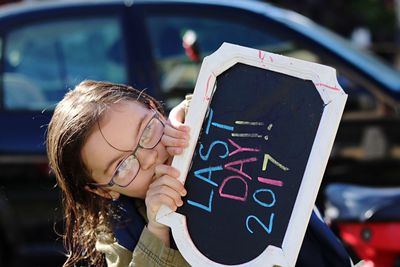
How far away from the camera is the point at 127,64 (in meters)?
4.16

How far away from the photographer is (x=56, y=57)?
425 centimetres

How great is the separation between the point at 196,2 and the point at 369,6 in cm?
1035

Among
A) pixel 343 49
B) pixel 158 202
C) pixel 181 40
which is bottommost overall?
pixel 158 202

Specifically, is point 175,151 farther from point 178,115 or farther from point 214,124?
point 178,115

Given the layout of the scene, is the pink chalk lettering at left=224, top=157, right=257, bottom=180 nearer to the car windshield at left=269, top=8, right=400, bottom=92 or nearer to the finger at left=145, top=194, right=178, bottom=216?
the finger at left=145, top=194, right=178, bottom=216

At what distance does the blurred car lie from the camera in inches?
161

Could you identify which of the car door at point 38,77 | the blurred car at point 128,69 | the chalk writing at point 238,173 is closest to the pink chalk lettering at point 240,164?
the chalk writing at point 238,173

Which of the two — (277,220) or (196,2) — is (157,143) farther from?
(196,2)

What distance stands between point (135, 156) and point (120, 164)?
4cm

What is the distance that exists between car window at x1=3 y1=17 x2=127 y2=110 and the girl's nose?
2466 mm

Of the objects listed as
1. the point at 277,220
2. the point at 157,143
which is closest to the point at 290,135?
the point at 277,220

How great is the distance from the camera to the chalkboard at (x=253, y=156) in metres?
1.61

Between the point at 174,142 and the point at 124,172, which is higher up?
the point at 174,142

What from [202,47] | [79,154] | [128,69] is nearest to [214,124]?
[79,154]
